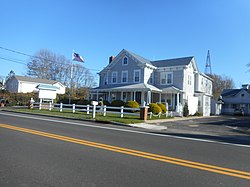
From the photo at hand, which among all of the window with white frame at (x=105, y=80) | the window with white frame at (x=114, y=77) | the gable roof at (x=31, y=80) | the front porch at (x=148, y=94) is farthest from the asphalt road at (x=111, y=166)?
the gable roof at (x=31, y=80)

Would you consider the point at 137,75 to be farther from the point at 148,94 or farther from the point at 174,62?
the point at 174,62

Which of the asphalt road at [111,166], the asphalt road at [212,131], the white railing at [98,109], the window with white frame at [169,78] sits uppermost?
the window with white frame at [169,78]

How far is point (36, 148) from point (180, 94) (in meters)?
25.6

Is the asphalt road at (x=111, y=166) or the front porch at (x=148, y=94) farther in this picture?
the front porch at (x=148, y=94)

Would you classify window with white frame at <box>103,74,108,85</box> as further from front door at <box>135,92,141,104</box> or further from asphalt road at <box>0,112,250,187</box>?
asphalt road at <box>0,112,250,187</box>

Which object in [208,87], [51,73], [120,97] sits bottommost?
[120,97]

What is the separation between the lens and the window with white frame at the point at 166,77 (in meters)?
31.1

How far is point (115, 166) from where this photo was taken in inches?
201

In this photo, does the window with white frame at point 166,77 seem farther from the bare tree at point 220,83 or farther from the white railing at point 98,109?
the bare tree at point 220,83

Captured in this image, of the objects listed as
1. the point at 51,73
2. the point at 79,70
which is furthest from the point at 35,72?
the point at 79,70

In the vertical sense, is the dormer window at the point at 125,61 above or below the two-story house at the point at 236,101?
above

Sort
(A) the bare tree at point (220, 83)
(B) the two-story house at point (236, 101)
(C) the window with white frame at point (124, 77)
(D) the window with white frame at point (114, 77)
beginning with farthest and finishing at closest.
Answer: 1. (A) the bare tree at point (220, 83)
2. (B) the two-story house at point (236, 101)
3. (D) the window with white frame at point (114, 77)
4. (C) the window with white frame at point (124, 77)

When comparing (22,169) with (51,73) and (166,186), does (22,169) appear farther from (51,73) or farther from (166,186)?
(51,73)

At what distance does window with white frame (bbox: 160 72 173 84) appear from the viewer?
31.1 meters
